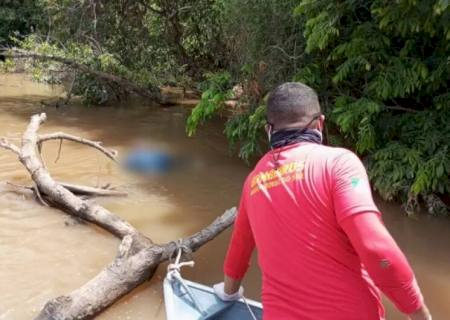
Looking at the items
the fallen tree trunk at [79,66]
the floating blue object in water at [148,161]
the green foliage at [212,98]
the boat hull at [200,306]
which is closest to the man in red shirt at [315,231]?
the boat hull at [200,306]

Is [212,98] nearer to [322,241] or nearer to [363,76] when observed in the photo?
[363,76]

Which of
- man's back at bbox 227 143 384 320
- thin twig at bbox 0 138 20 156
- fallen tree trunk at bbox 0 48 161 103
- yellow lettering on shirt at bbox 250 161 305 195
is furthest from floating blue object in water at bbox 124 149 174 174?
man's back at bbox 227 143 384 320

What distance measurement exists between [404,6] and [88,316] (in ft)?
13.5

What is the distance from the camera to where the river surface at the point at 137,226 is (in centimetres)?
491

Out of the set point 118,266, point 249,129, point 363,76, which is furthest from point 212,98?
point 118,266

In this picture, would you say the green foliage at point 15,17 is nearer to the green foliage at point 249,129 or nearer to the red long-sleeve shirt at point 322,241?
the green foliage at point 249,129

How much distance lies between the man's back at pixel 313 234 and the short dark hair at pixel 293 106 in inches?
3.9

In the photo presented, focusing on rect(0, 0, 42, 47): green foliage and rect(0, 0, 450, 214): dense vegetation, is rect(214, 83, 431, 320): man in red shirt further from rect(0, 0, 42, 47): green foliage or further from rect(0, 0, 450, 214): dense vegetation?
rect(0, 0, 42, 47): green foliage

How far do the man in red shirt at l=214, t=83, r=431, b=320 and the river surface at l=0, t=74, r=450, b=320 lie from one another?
113 inches

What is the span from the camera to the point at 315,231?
1.86 meters

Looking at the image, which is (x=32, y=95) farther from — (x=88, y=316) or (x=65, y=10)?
(x=88, y=316)

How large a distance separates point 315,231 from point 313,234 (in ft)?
0.05

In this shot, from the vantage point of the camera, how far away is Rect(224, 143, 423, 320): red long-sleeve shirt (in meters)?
1.73

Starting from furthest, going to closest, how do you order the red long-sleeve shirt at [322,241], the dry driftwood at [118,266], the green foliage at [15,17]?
the green foliage at [15,17]
the dry driftwood at [118,266]
the red long-sleeve shirt at [322,241]
